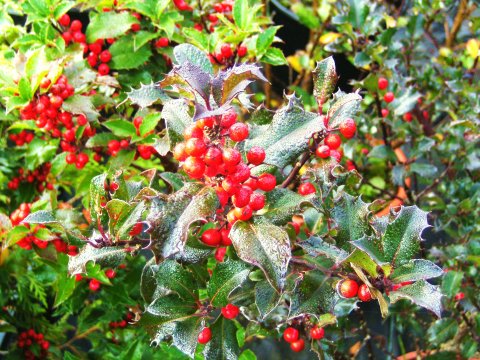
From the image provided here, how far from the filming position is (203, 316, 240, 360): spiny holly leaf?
735 mm

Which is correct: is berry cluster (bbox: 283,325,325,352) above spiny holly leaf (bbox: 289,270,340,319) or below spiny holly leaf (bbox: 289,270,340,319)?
below

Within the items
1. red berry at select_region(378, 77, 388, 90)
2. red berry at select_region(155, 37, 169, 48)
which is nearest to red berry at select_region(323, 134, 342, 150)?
red berry at select_region(155, 37, 169, 48)

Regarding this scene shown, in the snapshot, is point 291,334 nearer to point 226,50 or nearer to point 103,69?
point 226,50

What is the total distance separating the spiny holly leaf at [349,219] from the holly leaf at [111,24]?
591 mm

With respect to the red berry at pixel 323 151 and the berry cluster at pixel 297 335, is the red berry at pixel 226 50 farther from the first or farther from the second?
the berry cluster at pixel 297 335

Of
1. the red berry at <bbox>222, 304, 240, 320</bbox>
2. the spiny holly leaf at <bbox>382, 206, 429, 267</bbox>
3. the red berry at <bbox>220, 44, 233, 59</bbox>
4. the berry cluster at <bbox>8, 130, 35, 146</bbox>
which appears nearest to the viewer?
the spiny holly leaf at <bbox>382, 206, 429, 267</bbox>

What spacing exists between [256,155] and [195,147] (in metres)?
0.08

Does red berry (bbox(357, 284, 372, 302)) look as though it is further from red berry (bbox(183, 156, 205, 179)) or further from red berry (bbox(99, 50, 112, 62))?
red berry (bbox(99, 50, 112, 62))

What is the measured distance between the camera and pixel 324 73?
0.72m

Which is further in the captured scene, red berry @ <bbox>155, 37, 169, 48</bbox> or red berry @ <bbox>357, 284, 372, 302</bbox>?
red berry @ <bbox>155, 37, 169, 48</bbox>

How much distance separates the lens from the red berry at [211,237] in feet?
2.18

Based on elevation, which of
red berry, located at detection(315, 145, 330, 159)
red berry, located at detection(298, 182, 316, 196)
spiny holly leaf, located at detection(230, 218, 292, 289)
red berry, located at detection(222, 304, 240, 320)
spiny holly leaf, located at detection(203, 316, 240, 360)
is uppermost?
red berry, located at detection(315, 145, 330, 159)

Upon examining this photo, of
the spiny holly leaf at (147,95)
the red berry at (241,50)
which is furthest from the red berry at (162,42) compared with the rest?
the spiny holly leaf at (147,95)

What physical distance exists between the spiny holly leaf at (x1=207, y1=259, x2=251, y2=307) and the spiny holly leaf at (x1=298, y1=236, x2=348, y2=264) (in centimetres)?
10
